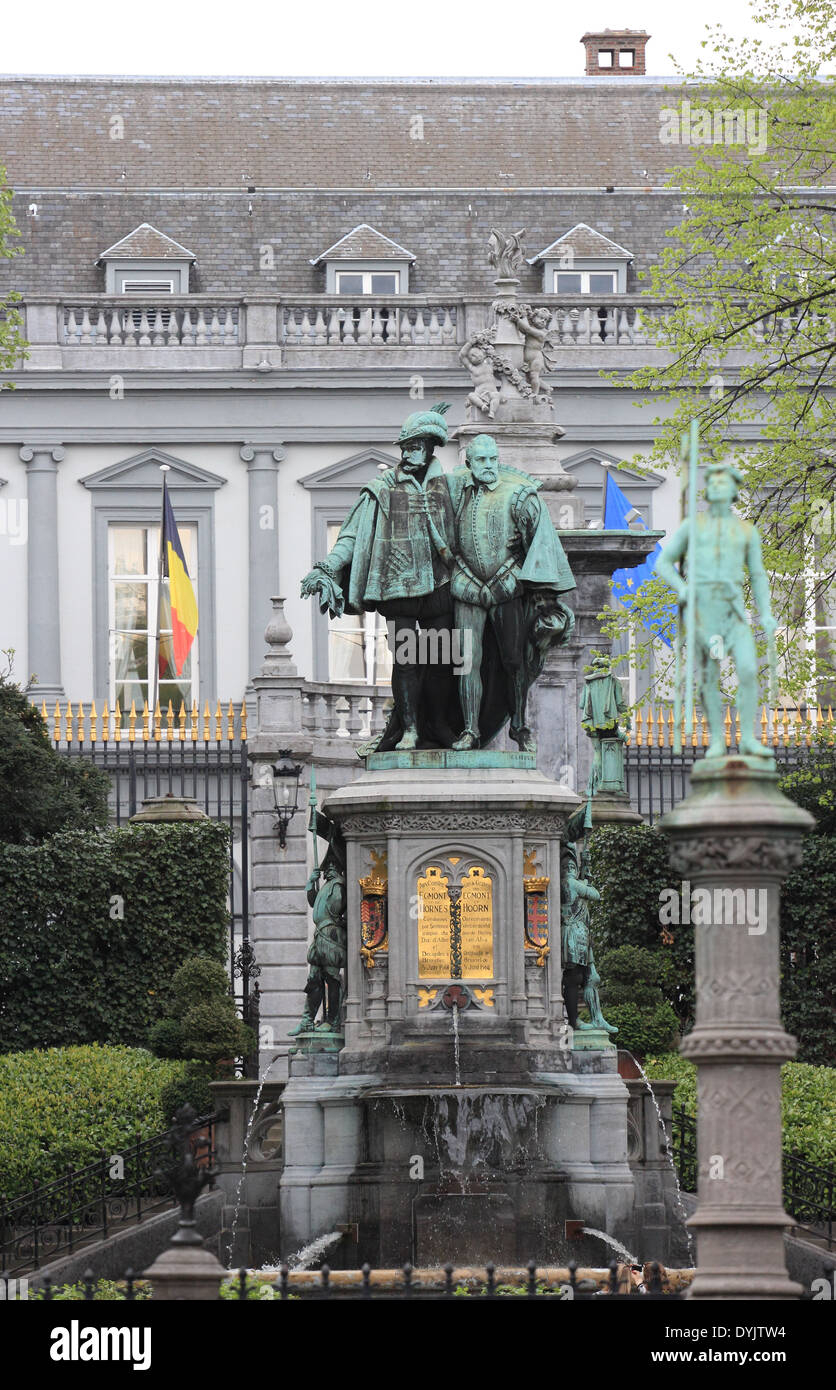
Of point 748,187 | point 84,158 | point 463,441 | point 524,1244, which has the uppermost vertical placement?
point 84,158

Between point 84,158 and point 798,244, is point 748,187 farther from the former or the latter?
point 84,158

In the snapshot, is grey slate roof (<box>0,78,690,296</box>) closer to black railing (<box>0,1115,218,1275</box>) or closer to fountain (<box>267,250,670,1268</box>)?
black railing (<box>0,1115,218,1275</box>)

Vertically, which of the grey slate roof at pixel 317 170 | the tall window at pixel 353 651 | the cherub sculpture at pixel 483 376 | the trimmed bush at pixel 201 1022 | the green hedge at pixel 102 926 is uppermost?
the grey slate roof at pixel 317 170

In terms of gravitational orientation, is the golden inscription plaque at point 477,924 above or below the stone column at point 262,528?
below

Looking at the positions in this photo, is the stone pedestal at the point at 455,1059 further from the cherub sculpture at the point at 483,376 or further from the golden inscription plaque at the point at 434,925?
the cherub sculpture at the point at 483,376

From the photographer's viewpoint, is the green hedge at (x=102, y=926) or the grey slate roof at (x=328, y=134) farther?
the grey slate roof at (x=328, y=134)

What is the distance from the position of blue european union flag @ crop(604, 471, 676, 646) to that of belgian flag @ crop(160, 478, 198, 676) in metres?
6.43

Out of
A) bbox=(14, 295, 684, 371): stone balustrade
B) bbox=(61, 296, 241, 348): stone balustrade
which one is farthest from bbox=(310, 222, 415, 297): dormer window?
bbox=(61, 296, 241, 348): stone balustrade

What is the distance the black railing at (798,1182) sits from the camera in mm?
19016

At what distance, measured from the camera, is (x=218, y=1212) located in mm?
18391

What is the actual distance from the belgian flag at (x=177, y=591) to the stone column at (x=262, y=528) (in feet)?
12.0

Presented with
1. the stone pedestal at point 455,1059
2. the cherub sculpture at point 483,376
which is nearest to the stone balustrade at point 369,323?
the cherub sculpture at point 483,376
